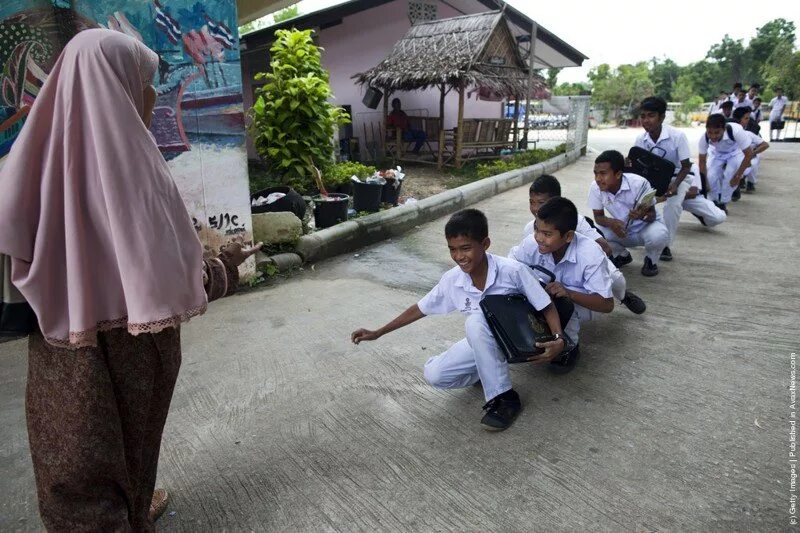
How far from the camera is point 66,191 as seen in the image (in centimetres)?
151

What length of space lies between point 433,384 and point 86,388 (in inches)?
70.7

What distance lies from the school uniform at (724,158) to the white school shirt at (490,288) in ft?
18.4

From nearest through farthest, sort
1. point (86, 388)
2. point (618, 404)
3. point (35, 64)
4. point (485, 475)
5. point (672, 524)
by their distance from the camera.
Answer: point (86, 388) → point (672, 524) → point (485, 475) → point (618, 404) → point (35, 64)

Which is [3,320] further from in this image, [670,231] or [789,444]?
[670,231]

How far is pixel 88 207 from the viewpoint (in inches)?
61.4

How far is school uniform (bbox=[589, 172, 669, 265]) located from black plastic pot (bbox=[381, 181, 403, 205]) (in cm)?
340

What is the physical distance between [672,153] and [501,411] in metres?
3.96

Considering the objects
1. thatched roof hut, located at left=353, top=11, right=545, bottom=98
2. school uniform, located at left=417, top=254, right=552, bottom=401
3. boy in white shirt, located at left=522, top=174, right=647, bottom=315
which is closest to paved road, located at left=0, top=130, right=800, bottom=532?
school uniform, located at left=417, top=254, right=552, bottom=401

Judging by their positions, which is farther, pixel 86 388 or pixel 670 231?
pixel 670 231

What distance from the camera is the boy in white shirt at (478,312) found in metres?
2.67

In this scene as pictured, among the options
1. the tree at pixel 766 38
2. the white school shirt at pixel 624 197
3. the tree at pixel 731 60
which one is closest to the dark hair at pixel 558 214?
the white school shirt at pixel 624 197

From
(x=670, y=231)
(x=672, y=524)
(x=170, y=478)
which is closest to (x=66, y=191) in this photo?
(x=170, y=478)

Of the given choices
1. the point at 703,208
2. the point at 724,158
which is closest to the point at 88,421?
the point at 703,208

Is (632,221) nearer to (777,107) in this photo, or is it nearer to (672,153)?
(672,153)
